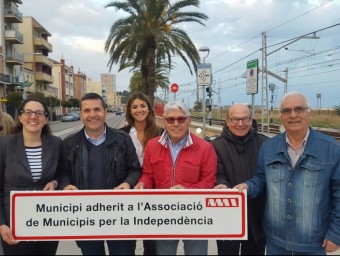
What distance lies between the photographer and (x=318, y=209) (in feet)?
9.23

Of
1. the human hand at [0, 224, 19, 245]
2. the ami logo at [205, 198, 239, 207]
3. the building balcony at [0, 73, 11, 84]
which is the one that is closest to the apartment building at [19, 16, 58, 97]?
the building balcony at [0, 73, 11, 84]

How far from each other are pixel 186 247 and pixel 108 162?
1.01 meters

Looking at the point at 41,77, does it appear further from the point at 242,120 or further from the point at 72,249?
the point at 242,120

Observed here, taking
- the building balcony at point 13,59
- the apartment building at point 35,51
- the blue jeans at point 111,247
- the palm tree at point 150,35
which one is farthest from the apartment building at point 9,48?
the blue jeans at point 111,247

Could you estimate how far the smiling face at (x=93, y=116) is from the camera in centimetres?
327

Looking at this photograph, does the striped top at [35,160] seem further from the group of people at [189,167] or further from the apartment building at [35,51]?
the apartment building at [35,51]

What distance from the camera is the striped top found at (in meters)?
3.19

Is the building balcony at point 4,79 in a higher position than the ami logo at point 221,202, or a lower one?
higher

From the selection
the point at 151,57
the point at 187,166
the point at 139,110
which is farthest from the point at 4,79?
the point at 187,166

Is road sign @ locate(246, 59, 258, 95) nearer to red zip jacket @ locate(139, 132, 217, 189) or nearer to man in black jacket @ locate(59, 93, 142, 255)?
red zip jacket @ locate(139, 132, 217, 189)

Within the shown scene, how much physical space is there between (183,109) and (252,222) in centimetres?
121

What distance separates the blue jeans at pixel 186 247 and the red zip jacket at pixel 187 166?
0.47 metres

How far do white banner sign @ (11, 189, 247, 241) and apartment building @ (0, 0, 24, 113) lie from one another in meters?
51.3

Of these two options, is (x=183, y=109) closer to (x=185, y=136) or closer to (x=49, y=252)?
(x=185, y=136)
